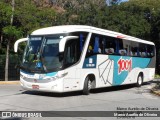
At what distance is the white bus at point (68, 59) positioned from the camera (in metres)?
15.6

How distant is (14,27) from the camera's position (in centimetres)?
2491

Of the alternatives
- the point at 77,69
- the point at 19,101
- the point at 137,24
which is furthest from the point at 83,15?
the point at 19,101

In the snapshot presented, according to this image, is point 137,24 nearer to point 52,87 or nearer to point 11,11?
point 11,11

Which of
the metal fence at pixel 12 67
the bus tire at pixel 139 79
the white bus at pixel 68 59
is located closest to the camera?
the white bus at pixel 68 59

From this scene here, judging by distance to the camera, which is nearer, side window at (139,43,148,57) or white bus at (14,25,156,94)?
white bus at (14,25,156,94)

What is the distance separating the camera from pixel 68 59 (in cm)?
1600

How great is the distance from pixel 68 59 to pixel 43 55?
1072mm

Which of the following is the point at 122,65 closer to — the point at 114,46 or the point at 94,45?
the point at 114,46

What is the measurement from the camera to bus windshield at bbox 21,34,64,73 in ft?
51.4

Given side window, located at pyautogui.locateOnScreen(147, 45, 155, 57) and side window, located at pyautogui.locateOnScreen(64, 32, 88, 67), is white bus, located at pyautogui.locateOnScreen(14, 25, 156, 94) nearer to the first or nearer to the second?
side window, located at pyautogui.locateOnScreen(64, 32, 88, 67)

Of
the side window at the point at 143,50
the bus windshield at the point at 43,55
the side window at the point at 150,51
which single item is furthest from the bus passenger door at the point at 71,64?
the side window at the point at 150,51

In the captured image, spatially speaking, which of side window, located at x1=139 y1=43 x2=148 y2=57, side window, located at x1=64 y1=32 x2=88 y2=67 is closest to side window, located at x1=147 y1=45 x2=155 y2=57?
side window, located at x1=139 y1=43 x2=148 y2=57

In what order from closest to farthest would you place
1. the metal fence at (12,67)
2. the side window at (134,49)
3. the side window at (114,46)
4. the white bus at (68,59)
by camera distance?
1. the white bus at (68,59)
2. the side window at (114,46)
3. the side window at (134,49)
4. the metal fence at (12,67)

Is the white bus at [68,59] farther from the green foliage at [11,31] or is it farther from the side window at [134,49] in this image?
the green foliage at [11,31]
